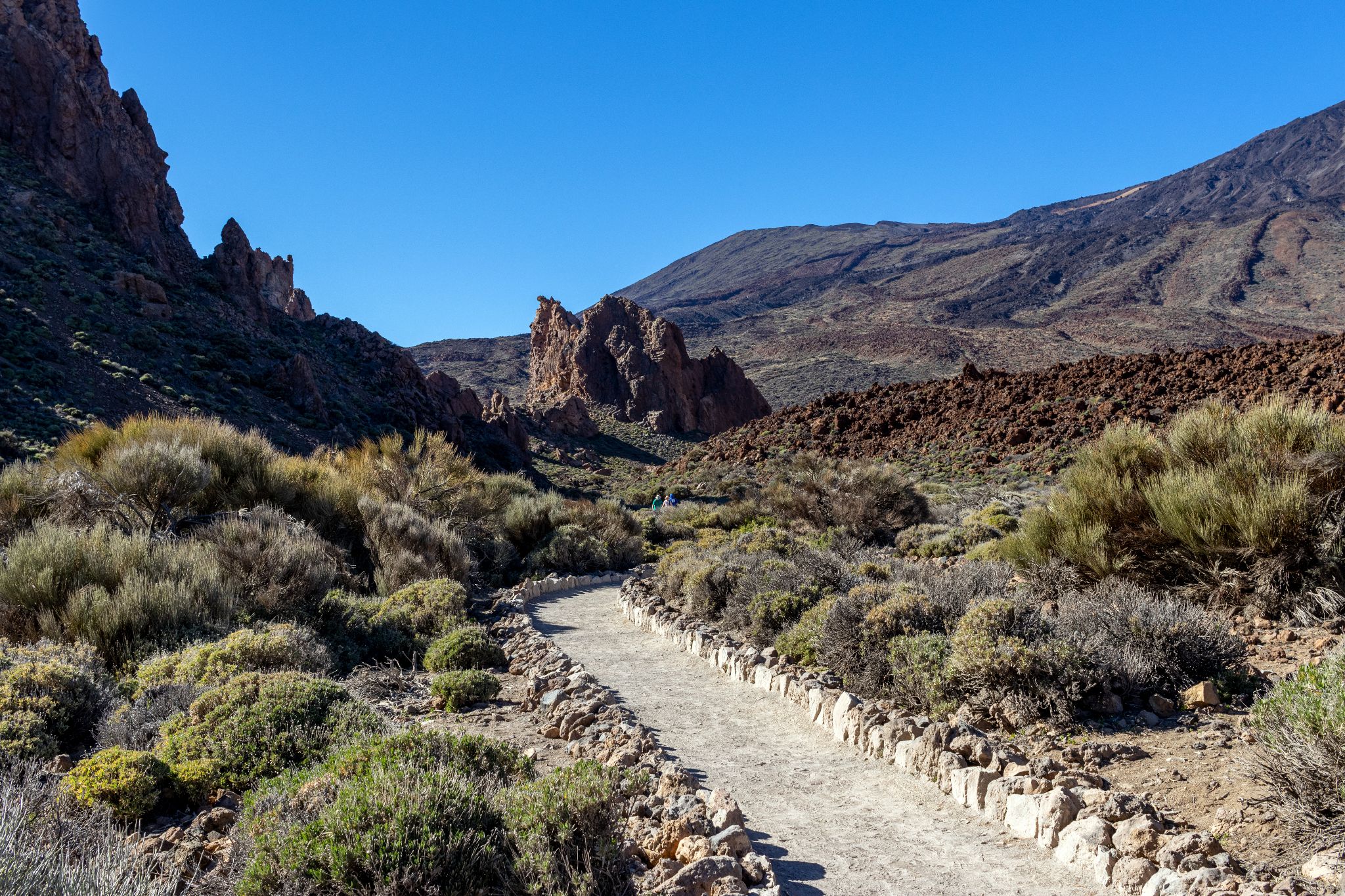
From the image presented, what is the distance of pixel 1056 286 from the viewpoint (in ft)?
322

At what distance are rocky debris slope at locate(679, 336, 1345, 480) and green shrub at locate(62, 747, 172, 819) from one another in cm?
2295

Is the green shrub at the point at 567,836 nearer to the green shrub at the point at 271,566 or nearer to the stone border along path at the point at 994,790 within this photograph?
the stone border along path at the point at 994,790

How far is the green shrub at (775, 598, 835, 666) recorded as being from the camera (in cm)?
749

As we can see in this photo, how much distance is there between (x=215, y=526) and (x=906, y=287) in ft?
356

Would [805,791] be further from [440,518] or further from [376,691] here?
[440,518]

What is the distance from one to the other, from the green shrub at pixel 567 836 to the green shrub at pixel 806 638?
3.94 meters

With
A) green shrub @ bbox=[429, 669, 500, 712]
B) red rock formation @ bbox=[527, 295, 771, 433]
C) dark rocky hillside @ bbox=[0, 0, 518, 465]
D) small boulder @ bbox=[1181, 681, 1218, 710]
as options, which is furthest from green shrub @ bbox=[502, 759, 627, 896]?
red rock formation @ bbox=[527, 295, 771, 433]

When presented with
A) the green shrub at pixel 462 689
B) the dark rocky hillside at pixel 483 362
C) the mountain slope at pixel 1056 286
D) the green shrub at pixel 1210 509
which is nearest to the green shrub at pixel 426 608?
Result: the green shrub at pixel 462 689

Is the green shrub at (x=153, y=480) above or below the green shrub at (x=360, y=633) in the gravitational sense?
above

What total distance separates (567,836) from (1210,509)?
6.46 metres

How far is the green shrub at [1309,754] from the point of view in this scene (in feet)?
11.0

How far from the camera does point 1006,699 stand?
5.44 metres

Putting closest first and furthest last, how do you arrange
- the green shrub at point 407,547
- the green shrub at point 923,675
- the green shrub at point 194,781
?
the green shrub at point 194,781 < the green shrub at point 923,675 < the green shrub at point 407,547

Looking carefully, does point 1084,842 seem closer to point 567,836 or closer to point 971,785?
point 971,785
